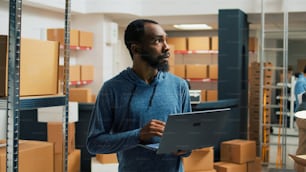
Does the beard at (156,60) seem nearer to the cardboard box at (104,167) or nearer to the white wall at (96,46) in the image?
the cardboard box at (104,167)

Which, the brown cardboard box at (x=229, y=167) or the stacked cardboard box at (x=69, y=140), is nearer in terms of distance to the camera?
the stacked cardboard box at (x=69, y=140)

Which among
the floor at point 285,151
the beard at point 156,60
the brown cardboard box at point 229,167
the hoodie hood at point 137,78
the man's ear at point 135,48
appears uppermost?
the man's ear at point 135,48

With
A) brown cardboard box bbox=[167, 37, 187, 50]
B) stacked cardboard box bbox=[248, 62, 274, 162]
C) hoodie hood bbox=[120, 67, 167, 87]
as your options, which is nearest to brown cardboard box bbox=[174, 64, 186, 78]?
brown cardboard box bbox=[167, 37, 187, 50]

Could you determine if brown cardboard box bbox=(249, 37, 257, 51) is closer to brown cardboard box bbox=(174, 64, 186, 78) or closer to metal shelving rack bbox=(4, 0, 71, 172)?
brown cardboard box bbox=(174, 64, 186, 78)

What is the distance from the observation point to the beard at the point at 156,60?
183 centimetres

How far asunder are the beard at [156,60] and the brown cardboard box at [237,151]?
13.1ft

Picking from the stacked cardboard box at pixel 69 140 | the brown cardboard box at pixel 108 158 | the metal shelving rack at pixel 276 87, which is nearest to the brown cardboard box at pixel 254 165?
the metal shelving rack at pixel 276 87

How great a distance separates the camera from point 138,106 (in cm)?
181

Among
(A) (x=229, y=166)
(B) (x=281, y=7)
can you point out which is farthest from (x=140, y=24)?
(B) (x=281, y=7)

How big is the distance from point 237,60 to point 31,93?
4987 millimetres

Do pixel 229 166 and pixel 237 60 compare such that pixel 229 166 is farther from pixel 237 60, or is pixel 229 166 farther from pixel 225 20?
pixel 225 20

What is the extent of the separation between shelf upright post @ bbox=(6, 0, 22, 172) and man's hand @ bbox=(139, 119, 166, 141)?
56 cm

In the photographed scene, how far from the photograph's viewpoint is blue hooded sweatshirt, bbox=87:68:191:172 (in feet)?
5.88

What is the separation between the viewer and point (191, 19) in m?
7.79
